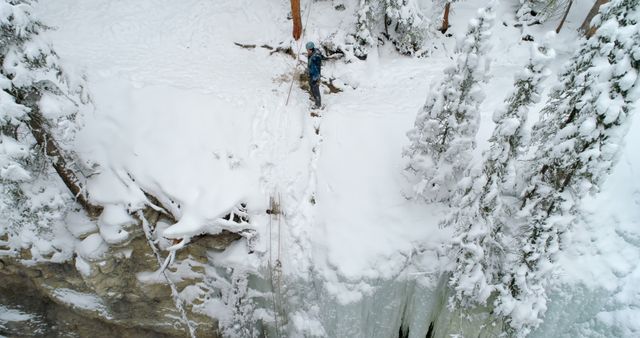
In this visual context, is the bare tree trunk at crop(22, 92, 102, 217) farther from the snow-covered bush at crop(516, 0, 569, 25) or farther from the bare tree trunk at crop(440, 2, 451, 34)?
the snow-covered bush at crop(516, 0, 569, 25)

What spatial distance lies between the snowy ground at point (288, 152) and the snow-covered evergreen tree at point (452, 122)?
3.13ft

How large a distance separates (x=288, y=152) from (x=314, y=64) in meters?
2.41

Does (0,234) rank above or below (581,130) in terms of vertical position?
below

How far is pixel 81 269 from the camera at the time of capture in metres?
9.34

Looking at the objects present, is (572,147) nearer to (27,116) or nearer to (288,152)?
(288,152)

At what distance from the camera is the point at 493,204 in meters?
7.09

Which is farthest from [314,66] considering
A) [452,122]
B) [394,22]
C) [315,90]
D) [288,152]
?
[394,22]

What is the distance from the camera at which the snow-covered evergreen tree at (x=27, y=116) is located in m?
6.63

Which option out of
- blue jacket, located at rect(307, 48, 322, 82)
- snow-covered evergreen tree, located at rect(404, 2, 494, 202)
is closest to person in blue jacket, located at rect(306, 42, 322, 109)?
blue jacket, located at rect(307, 48, 322, 82)

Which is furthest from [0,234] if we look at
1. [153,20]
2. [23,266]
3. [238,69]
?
[153,20]

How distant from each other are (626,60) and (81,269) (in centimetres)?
1151

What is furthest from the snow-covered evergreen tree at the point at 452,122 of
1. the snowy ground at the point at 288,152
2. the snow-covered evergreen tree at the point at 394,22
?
the snow-covered evergreen tree at the point at 394,22

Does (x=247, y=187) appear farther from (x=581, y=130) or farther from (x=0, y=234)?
(x=581, y=130)

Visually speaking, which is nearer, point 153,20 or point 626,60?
point 626,60
